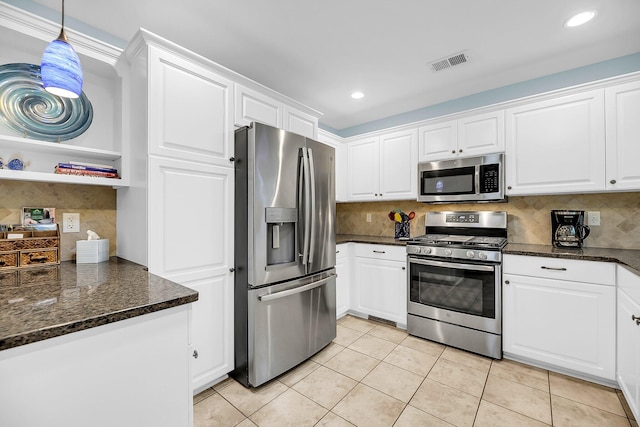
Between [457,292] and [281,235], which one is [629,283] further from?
[281,235]

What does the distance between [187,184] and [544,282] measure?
275 centimetres

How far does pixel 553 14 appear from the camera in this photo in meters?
1.79

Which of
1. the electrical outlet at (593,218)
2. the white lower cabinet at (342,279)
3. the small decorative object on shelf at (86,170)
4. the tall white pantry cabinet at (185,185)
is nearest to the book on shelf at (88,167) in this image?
the small decorative object on shelf at (86,170)

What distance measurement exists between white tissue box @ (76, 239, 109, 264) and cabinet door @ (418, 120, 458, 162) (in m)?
2.98

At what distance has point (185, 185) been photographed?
1750 millimetres

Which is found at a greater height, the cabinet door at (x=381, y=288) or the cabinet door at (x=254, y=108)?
the cabinet door at (x=254, y=108)

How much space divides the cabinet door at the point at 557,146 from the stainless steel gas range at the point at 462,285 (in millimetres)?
489

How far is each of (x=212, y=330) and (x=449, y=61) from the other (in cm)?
287

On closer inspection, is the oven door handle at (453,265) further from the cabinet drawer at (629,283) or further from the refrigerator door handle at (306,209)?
the refrigerator door handle at (306,209)

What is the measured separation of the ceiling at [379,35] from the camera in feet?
5.66

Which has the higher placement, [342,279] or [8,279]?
[8,279]

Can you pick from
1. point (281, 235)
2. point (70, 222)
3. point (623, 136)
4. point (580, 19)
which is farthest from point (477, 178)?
point (70, 222)

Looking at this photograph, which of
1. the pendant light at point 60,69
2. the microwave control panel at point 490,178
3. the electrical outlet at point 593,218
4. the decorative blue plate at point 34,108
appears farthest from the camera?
the microwave control panel at point 490,178

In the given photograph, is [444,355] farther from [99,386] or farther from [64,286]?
[64,286]
